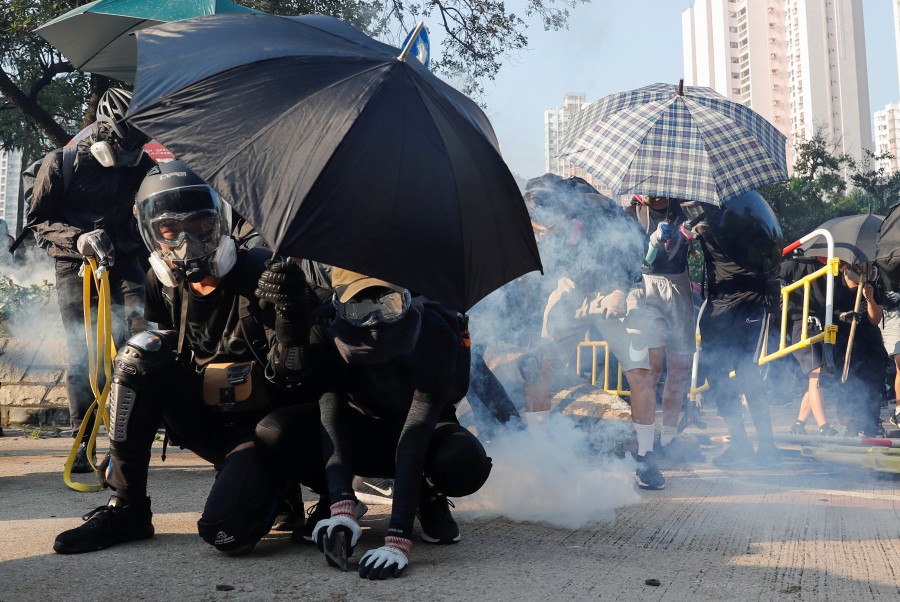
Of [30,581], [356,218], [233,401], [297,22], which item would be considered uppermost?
[297,22]

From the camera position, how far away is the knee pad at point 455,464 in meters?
3.36

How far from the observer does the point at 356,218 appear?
270cm

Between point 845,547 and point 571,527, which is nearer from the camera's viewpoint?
point 845,547

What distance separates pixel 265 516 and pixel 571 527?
4.48 feet

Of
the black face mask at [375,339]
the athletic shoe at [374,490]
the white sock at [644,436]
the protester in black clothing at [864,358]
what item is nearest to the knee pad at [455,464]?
the black face mask at [375,339]

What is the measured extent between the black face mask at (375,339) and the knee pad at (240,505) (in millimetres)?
614

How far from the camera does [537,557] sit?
330 cm

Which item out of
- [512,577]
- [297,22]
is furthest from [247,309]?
[512,577]

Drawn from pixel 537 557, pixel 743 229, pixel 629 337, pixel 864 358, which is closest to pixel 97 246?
pixel 537 557

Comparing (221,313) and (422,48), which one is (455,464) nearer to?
(221,313)

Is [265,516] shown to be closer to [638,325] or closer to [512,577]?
[512,577]

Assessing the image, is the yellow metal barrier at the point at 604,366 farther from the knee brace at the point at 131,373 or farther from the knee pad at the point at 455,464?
the knee brace at the point at 131,373

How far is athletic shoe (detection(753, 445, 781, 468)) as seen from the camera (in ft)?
19.7

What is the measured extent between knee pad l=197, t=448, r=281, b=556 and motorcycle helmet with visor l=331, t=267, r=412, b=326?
0.73 metres
